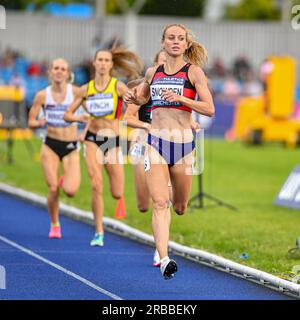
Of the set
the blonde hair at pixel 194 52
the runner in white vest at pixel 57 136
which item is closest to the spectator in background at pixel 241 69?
the runner in white vest at pixel 57 136

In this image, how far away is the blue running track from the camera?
9836mm

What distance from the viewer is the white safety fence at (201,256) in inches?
404

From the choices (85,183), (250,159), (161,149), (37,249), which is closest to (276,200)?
(85,183)

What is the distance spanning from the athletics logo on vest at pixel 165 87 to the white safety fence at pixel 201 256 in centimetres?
Result: 189

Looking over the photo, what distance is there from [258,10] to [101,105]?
54.9 metres

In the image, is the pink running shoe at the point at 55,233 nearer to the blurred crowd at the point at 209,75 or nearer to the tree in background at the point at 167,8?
the blurred crowd at the point at 209,75

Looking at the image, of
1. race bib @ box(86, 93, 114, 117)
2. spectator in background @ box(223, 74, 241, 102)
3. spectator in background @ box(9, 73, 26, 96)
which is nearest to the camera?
race bib @ box(86, 93, 114, 117)

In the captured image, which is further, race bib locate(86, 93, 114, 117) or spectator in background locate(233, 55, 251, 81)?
spectator in background locate(233, 55, 251, 81)

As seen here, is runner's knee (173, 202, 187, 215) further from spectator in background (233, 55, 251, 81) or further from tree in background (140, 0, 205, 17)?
tree in background (140, 0, 205, 17)

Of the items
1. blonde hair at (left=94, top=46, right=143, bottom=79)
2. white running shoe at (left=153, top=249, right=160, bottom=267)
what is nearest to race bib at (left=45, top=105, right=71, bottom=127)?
blonde hair at (left=94, top=46, right=143, bottom=79)

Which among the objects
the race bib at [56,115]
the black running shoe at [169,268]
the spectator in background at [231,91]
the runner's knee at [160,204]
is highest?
the race bib at [56,115]
